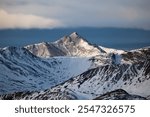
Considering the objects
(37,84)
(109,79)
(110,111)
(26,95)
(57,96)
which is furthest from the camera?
(37,84)

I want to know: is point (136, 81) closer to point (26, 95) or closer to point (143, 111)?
point (26, 95)

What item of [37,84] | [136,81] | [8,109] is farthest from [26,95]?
[37,84]

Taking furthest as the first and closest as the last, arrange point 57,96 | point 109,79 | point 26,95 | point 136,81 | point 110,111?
point 109,79 < point 136,81 < point 26,95 < point 57,96 < point 110,111

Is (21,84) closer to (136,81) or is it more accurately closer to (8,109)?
(136,81)

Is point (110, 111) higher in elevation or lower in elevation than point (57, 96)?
higher

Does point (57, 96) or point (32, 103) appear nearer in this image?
point (32, 103)

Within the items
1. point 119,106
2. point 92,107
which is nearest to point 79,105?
point 92,107

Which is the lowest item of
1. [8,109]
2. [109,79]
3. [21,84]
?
[21,84]

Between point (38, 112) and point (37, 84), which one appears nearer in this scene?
point (38, 112)

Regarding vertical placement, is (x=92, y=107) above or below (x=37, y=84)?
above
